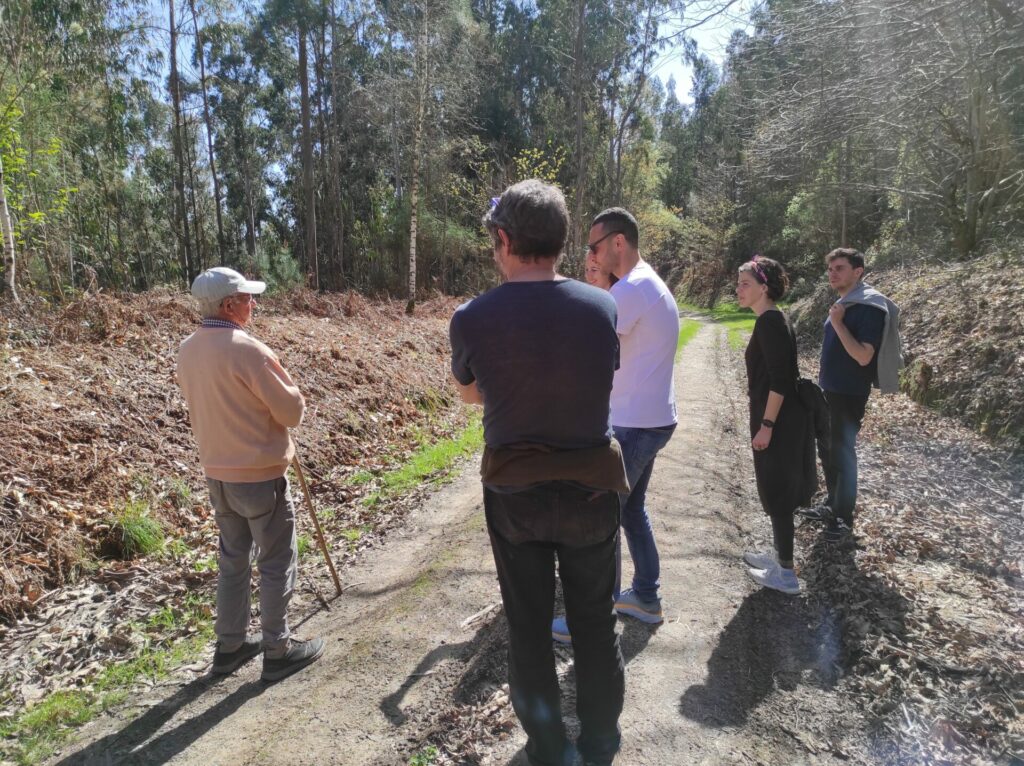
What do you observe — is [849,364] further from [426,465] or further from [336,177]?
[336,177]

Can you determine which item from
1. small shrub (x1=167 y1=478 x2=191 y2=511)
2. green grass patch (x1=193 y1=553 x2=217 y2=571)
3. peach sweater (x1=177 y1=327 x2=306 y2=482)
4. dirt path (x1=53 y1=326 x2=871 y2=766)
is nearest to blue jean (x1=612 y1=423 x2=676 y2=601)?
dirt path (x1=53 y1=326 x2=871 y2=766)

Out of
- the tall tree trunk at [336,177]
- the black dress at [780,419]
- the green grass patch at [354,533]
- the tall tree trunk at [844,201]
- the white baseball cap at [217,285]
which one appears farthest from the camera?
the tall tree trunk at [336,177]

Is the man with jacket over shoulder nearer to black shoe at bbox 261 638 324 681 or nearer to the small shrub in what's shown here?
black shoe at bbox 261 638 324 681

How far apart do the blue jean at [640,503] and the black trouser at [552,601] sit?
71cm

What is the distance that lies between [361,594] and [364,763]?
1605 mm

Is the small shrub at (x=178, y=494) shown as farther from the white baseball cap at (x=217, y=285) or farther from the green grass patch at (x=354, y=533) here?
the white baseball cap at (x=217, y=285)

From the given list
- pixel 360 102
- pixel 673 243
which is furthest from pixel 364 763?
pixel 673 243

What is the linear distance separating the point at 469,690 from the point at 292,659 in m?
1.01

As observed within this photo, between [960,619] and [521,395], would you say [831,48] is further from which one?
[521,395]

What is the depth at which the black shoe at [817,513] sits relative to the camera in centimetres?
458

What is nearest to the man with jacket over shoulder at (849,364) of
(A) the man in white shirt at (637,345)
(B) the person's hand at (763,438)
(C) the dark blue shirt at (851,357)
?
(C) the dark blue shirt at (851,357)

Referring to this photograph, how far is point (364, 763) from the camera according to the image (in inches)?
100

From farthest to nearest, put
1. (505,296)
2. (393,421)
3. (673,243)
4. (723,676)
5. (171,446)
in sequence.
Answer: (673,243), (393,421), (171,446), (723,676), (505,296)

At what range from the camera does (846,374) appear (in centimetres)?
439
